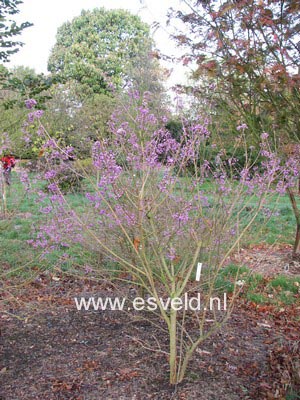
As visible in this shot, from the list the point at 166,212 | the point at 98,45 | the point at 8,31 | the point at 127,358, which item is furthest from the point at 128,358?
the point at 98,45

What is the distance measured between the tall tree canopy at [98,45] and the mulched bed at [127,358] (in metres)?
24.7

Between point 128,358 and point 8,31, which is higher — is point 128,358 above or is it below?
below

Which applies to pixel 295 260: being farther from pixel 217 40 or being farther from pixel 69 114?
pixel 69 114

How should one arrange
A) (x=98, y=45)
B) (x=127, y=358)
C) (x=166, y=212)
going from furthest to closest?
(x=98, y=45)
(x=166, y=212)
(x=127, y=358)

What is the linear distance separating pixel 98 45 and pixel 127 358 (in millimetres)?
30244

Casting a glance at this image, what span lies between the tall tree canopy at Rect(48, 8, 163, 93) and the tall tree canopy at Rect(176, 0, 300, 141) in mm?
22645

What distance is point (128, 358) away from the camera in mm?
3359

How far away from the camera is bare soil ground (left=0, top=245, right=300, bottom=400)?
291 cm

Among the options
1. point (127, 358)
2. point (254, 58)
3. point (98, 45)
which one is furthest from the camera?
point (98, 45)

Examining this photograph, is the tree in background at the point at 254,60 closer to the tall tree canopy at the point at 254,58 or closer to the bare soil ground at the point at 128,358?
the tall tree canopy at the point at 254,58

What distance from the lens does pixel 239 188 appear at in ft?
11.1

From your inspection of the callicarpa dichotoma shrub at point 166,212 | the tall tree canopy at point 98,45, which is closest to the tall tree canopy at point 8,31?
the callicarpa dichotoma shrub at point 166,212

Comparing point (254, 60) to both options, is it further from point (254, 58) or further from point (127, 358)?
point (127, 358)

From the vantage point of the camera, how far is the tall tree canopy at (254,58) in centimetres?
494
